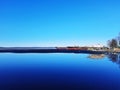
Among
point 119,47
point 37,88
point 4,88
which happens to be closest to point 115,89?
point 37,88

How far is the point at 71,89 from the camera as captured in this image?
1399 inches

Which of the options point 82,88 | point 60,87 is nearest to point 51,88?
point 60,87

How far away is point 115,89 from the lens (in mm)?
35438

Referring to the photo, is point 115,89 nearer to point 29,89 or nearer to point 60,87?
point 60,87

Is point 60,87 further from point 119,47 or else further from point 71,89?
point 119,47

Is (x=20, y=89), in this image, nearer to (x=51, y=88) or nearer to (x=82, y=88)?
(x=51, y=88)

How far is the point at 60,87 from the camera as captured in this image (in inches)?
1460

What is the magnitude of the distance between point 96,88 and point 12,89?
461 inches

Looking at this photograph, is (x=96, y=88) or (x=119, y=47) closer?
(x=96, y=88)

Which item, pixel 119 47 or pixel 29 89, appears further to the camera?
pixel 119 47

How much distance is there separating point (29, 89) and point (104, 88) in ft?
34.6

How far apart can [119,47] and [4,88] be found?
169 m

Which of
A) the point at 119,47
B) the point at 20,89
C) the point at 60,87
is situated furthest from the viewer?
the point at 119,47

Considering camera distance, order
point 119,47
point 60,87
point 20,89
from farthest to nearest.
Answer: point 119,47 → point 60,87 → point 20,89
